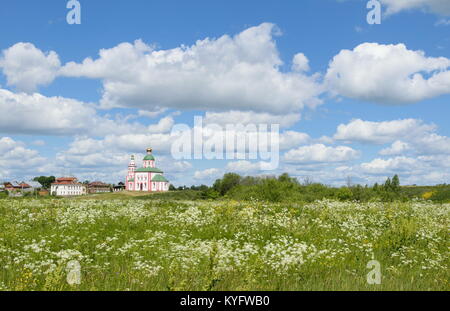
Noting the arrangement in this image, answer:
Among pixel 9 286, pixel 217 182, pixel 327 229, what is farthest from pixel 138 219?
pixel 217 182

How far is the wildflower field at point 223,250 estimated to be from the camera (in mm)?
8719

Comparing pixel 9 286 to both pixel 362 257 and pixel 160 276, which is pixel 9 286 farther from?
pixel 362 257

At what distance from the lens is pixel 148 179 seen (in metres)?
157

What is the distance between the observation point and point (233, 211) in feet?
61.0

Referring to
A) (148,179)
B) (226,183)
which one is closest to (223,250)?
(226,183)

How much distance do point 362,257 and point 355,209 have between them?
1025 centimetres

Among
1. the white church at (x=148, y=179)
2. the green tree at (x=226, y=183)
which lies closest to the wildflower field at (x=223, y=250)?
the green tree at (x=226, y=183)

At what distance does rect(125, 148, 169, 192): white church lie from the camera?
15612 cm

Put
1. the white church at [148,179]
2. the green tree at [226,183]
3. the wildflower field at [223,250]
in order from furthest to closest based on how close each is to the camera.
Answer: the white church at [148,179], the green tree at [226,183], the wildflower field at [223,250]

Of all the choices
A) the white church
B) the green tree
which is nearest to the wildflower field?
the green tree

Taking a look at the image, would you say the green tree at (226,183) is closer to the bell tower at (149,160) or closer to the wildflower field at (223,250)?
the bell tower at (149,160)

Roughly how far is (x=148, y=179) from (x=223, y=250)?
150 meters

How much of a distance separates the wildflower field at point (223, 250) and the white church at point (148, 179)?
5356 inches

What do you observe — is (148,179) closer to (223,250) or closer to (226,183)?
(226,183)
